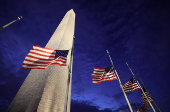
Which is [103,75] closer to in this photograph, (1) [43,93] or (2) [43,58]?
(1) [43,93]

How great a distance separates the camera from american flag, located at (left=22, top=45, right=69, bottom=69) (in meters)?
5.46

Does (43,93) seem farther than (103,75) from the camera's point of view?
No

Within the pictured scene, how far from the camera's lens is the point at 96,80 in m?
8.89

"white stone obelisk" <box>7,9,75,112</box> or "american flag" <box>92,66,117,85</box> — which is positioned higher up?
"american flag" <box>92,66,117,85</box>

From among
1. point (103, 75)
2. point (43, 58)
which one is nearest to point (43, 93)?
point (43, 58)

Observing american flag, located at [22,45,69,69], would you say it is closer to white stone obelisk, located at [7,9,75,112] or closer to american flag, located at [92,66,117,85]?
white stone obelisk, located at [7,9,75,112]

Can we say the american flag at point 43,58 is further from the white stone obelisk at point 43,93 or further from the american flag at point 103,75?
the american flag at point 103,75

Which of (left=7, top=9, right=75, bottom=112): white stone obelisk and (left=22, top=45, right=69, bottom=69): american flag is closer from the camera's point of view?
(left=22, top=45, right=69, bottom=69): american flag

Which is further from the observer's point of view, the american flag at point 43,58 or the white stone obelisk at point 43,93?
the white stone obelisk at point 43,93

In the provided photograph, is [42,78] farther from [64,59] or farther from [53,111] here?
[64,59]

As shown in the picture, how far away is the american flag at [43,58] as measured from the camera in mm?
5463

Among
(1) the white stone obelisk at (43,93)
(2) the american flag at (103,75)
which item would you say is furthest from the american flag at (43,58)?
(2) the american flag at (103,75)

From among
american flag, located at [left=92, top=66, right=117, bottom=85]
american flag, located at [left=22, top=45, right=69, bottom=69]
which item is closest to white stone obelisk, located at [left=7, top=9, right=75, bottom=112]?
american flag, located at [left=22, top=45, right=69, bottom=69]

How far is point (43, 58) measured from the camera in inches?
227
